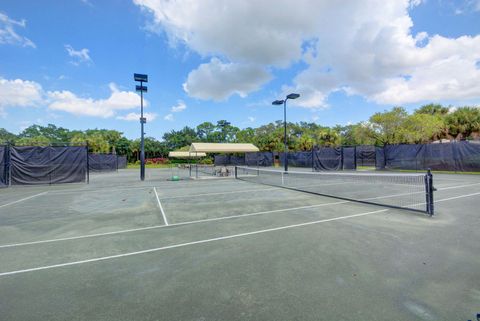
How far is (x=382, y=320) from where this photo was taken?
86.1 inches

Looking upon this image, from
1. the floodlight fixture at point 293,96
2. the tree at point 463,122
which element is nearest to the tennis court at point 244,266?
the floodlight fixture at point 293,96

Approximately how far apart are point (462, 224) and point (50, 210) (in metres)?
11.3

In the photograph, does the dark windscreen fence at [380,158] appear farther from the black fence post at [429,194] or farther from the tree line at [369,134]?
the black fence post at [429,194]

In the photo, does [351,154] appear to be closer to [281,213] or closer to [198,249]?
[281,213]

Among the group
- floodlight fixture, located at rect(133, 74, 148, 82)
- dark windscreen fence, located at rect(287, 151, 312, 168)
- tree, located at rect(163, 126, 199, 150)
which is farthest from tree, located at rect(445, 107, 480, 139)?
tree, located at rect(163, 126, 199, 150)

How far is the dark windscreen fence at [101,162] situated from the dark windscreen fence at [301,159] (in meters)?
23.7

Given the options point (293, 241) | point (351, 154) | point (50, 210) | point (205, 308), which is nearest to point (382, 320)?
point (205, 308)

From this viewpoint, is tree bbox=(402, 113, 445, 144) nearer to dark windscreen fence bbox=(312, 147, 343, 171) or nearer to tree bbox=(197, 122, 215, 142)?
dark windscreen fence bbox=(312, 147, 343, 171)

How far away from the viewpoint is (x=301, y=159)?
2914cm

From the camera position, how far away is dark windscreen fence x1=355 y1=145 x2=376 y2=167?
28750 millimetres

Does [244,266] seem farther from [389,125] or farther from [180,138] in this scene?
[180,138]

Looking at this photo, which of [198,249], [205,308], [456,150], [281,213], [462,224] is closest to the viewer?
[205,308]

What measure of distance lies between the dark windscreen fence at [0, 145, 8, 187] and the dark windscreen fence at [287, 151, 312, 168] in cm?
2581

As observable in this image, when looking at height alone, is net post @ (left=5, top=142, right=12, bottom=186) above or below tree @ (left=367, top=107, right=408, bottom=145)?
below
